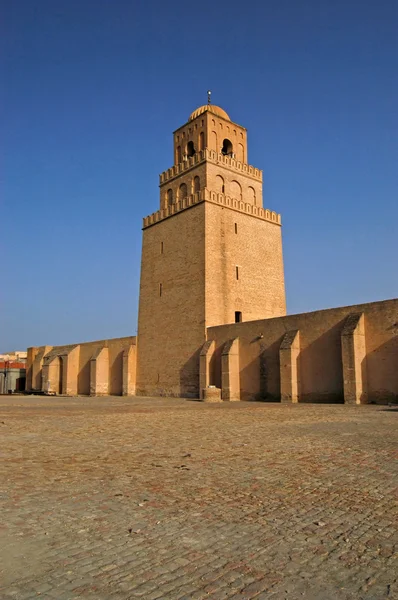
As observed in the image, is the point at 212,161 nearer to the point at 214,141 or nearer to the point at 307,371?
the point at 214,141

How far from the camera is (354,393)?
741 inches

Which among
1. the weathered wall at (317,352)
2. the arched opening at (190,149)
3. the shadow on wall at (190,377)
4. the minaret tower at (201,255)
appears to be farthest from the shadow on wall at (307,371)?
the arched opening at (190,149)

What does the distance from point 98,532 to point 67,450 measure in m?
4.17

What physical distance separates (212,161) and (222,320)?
404 inches

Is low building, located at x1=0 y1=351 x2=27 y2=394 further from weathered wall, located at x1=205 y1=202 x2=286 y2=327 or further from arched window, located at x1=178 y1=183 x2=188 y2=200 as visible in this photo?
weathered wall, located at x1=205 y1=202 x2=286 y2=327

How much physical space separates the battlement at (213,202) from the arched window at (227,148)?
173 inches

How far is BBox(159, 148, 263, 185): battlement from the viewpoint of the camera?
30.4 meters

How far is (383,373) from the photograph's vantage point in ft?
61.9

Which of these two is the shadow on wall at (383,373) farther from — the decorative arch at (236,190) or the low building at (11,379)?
the low building at (11,379)

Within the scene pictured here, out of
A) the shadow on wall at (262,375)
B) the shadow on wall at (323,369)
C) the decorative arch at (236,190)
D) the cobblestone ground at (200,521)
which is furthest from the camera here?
the decorative arch at (236,190)

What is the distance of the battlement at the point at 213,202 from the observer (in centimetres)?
2912

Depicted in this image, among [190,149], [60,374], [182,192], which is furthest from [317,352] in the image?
→ [60,374]

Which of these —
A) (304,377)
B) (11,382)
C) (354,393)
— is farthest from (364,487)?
(11,382)

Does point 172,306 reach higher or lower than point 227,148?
lower
